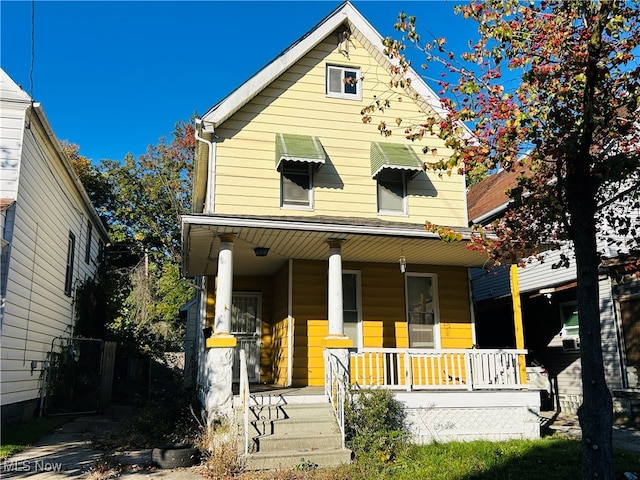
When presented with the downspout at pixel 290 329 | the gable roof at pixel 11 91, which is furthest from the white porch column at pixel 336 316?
the gable roof at pixel 11 91

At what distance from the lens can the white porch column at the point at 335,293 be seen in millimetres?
9398

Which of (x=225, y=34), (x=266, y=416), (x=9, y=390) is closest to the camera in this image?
(x=266, y=416)

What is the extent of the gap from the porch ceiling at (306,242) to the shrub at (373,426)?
2.95 m

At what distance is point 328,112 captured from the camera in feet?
37.2

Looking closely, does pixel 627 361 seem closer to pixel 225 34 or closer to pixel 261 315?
pixel 261 315

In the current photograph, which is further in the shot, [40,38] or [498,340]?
[498,340]

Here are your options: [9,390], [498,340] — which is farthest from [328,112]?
[498,340]

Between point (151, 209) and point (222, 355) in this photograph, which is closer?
point (222, 355)

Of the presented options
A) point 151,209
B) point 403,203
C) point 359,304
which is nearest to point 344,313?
point 359,304

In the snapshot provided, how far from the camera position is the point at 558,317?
14.4 metres

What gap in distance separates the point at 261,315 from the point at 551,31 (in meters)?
9.34

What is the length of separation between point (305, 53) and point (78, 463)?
8971mm

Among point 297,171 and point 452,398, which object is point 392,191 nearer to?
point 297,171

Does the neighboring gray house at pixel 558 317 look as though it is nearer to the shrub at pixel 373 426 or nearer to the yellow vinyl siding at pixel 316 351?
the shrub at pixel 373 426
